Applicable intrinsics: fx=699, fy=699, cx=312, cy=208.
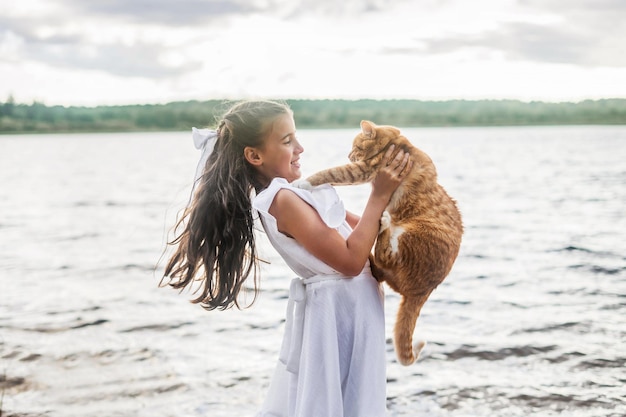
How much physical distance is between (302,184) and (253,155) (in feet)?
0.71

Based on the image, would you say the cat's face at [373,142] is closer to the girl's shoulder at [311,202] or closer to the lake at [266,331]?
the girl's shoulder at [311,202]

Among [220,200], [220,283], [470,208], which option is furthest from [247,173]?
[470,208]

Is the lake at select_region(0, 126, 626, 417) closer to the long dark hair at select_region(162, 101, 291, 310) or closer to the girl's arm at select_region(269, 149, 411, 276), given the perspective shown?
the long dark hair at select_region(162, 101, 291, 310)

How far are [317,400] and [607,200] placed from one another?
15.5 meters

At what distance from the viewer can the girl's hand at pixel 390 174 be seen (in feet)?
8.14

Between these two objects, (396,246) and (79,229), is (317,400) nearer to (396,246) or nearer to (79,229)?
(396,246)

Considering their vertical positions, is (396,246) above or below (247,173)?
below

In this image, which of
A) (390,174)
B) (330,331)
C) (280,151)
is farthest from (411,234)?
(280,151)

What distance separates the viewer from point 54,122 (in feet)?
147

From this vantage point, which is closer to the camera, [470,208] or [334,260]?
[334,260]

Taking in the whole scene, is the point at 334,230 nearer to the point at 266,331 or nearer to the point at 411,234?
the point at 411,234

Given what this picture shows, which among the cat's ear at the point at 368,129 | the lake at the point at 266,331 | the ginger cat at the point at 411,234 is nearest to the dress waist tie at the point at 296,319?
the ginger cat at the point at 411,234

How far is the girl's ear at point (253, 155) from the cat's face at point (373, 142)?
1.40 feet

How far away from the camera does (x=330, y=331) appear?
2.48 m
